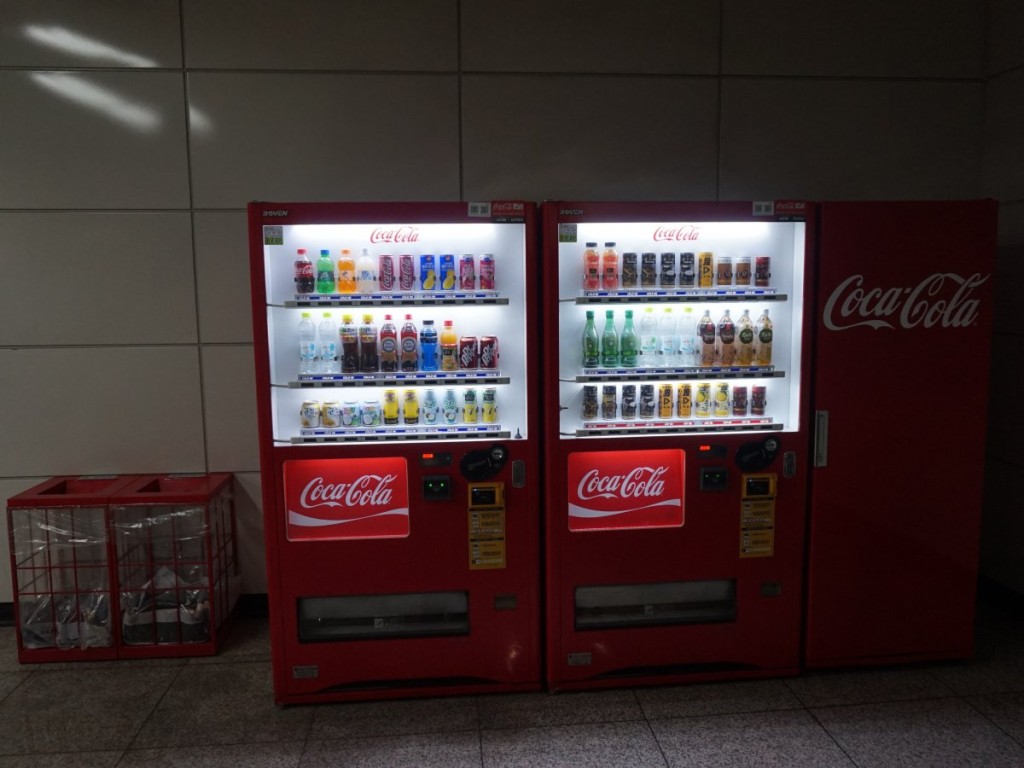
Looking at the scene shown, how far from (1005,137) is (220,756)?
15.9 feet

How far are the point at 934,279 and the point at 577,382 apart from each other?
160 cm

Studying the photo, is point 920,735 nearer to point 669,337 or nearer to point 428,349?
point 669,337

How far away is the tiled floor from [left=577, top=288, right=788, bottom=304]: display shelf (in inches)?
67.9

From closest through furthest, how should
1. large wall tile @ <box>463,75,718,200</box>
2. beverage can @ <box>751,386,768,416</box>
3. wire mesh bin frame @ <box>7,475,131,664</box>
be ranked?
beverage can @ <box>751,386,768,416</box>
wire mesh bin frame @ <box>7,475,131,664</box>
large wall tile @ <box>463,75,718,200</box>

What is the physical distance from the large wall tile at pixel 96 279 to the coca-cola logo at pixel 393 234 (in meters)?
1.23

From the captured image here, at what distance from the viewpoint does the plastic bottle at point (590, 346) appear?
286 centimetres

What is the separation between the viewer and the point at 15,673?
123 inches

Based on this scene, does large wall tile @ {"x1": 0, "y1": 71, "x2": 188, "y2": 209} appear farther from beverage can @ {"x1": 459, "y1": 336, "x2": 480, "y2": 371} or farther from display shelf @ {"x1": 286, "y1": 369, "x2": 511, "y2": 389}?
beverage can @ {"x1": 459, "y1": 336, "x2": 480, "y2": 371}

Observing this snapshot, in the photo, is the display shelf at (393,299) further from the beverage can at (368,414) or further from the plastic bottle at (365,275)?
the beverage can at (368,414)

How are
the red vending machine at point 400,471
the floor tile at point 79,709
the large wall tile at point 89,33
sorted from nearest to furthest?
the floor tile at point 79,709 → the red vending machine at point 400,471 → the large wall tile at point 89,33

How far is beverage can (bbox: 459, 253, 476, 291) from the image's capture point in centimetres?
278

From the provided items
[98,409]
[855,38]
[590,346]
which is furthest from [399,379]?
[855,38]

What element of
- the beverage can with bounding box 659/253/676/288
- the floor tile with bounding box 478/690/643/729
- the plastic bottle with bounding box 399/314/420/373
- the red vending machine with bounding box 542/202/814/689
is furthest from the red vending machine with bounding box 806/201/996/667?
the plastic bottle with bounding box 399/314/420/373

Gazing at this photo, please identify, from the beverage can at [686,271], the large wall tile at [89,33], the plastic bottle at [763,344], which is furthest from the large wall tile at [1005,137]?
the large wall tile at [89,33]
